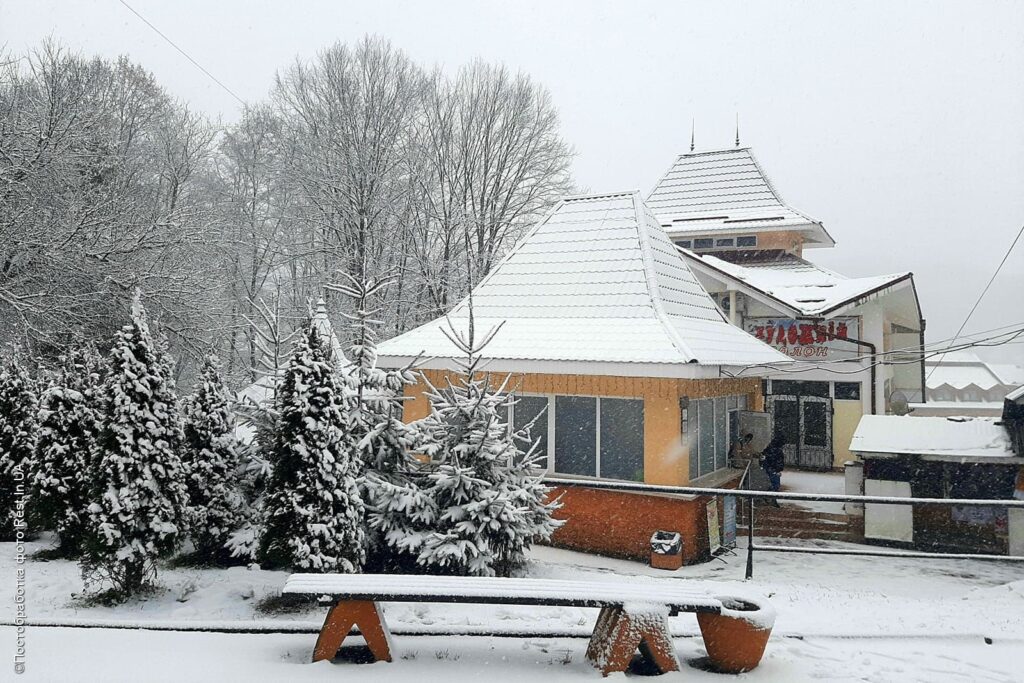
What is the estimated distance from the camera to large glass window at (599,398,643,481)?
10383 millimetres

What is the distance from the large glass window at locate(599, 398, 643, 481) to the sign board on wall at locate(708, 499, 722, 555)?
116cm

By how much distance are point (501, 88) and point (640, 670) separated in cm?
2659

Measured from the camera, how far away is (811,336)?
61.8 feet

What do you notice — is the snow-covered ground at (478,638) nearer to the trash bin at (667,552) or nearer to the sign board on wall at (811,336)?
the trash bin at (667,552)

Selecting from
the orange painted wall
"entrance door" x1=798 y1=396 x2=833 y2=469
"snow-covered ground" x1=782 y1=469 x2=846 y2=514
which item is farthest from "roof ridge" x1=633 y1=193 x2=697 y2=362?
"entrance door" x1=798 y1=396 x2=833 y2=469

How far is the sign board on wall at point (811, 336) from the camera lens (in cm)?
1869

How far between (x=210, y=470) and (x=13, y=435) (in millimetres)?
2962

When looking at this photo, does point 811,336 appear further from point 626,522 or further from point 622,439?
point 626,522

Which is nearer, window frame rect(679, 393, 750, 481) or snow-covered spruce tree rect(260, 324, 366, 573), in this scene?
snow-covered spruce tree rect(260, 324, 366, 573)

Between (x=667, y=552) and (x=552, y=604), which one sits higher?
(x=552, y=604)

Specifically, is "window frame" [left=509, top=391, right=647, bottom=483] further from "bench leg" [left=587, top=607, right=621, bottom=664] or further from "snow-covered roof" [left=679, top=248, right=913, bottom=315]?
"snow-covered roof" [left=679, top=248, right=913, bottom=315]

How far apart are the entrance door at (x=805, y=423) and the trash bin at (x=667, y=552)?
1085cm

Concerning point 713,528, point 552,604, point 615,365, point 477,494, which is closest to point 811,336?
point 713,528

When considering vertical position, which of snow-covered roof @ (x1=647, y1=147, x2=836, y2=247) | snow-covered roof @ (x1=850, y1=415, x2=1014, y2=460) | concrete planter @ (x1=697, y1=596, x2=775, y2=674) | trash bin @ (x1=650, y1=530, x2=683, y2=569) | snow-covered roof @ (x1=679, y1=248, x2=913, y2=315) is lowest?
trash bin @ (x1=650, y1=530, x2=683, y2=569)
